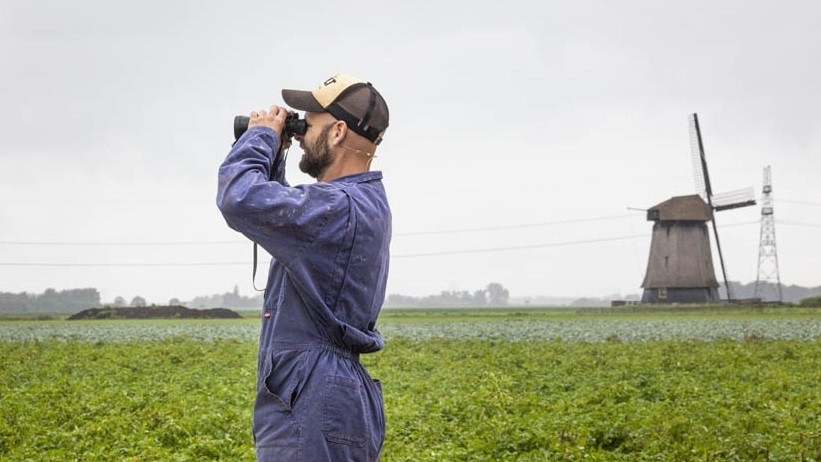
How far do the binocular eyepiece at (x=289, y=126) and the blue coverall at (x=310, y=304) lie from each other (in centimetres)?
10

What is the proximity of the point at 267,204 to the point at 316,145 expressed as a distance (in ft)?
1.37

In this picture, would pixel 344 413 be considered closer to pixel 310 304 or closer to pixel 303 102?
pixel 310 304

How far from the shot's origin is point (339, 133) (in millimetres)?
3346

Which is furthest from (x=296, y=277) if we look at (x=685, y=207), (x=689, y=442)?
(x=685, y=207)

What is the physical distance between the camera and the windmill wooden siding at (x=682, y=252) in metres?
63.9

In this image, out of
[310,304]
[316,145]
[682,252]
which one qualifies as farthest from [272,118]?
[682,252]

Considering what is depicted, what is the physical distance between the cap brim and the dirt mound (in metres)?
66.4

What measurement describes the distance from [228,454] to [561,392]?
700 centimetres

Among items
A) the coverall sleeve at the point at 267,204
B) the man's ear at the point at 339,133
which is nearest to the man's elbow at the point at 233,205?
the coverall sleeve at the point at 267,204

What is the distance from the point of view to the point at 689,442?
9.51 meters

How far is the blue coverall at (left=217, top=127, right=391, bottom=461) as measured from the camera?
307 centimetres

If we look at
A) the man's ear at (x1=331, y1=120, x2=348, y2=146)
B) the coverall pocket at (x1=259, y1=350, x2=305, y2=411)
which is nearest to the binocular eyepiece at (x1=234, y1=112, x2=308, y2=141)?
the man's ear at (x1=331, y1=120, x2=348, y2=146)

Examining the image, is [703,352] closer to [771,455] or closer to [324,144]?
[771,455]

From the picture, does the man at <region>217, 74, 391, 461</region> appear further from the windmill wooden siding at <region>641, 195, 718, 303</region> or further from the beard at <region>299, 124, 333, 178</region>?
the windmill wooden siding at <region>641, 195, 718, 303</region>
